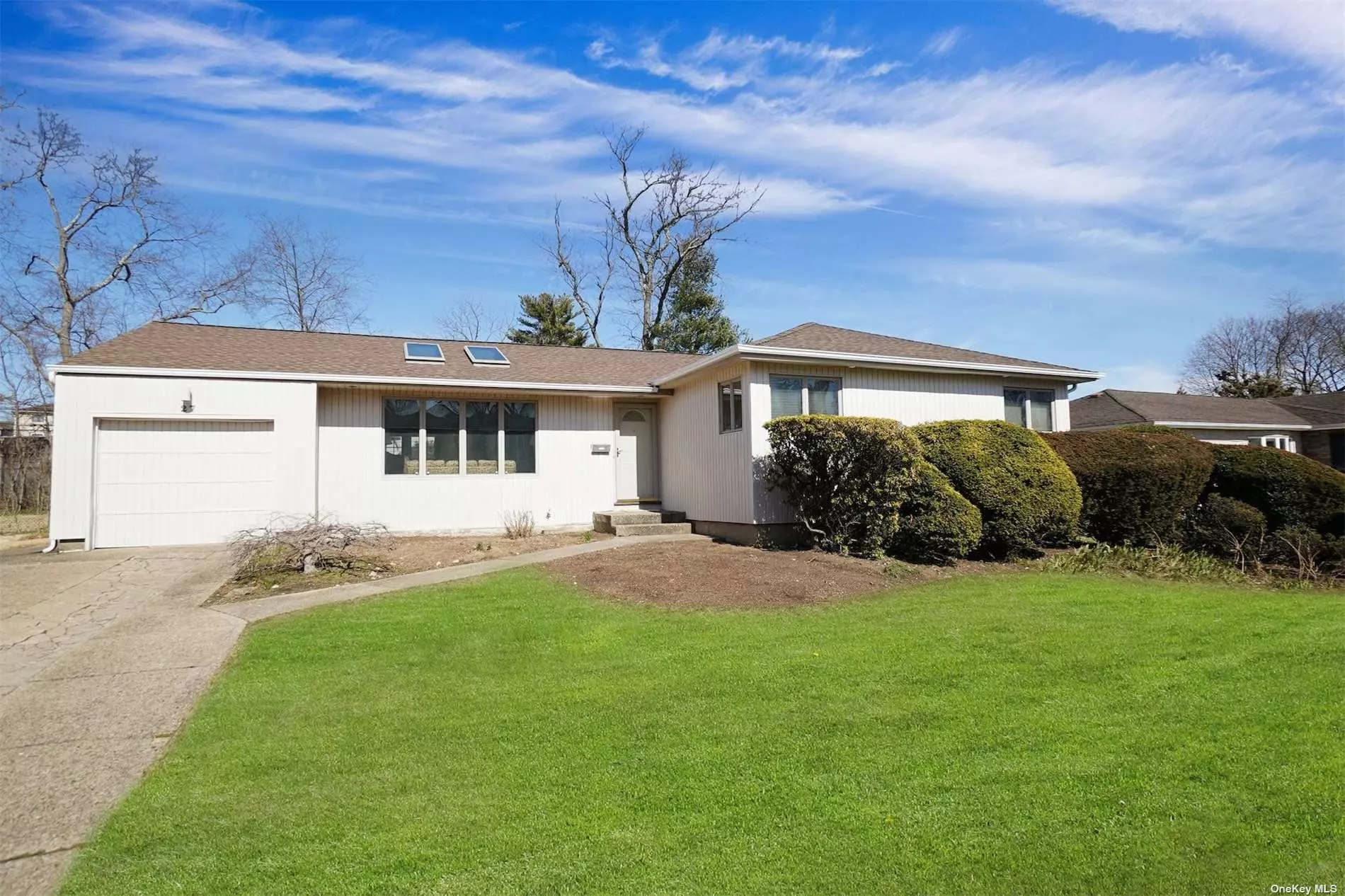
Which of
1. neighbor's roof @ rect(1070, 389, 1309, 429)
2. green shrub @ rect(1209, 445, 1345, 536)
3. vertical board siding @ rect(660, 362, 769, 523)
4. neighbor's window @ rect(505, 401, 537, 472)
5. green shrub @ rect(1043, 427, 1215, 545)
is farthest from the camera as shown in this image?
neighbor's roof @ rect(1070, 389, 1309, 429)

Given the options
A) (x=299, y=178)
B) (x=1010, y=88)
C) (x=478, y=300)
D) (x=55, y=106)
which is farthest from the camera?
(x=478, y=300)

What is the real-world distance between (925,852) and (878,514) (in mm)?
7330

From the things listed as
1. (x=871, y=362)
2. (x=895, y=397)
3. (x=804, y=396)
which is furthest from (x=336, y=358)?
(x=895, y=397)

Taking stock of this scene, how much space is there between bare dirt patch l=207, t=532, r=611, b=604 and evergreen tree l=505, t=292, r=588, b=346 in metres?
17.2

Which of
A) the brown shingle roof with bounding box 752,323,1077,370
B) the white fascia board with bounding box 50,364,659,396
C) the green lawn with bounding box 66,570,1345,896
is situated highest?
the brown shingle roof with bounding box 752,323,1077,370

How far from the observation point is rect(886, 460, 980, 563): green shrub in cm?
973

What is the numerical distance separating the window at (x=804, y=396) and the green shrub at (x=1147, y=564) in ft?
13.3

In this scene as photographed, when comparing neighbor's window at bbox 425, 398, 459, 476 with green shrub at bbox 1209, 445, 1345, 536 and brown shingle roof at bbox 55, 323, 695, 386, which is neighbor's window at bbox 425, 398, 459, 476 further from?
green shrub at bbox 1209, 445, 1345, 536

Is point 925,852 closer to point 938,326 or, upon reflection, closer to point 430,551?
point 430,551

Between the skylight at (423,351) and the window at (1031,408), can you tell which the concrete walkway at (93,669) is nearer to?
the skylight at (423,351)

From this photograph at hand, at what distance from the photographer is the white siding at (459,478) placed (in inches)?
504

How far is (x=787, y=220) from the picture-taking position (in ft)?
73.9

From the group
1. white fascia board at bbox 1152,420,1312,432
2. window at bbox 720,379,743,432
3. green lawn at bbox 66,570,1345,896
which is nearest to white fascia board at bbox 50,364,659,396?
window at bbox 720,379,743,432

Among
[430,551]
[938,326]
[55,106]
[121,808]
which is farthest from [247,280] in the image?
[121,808]
